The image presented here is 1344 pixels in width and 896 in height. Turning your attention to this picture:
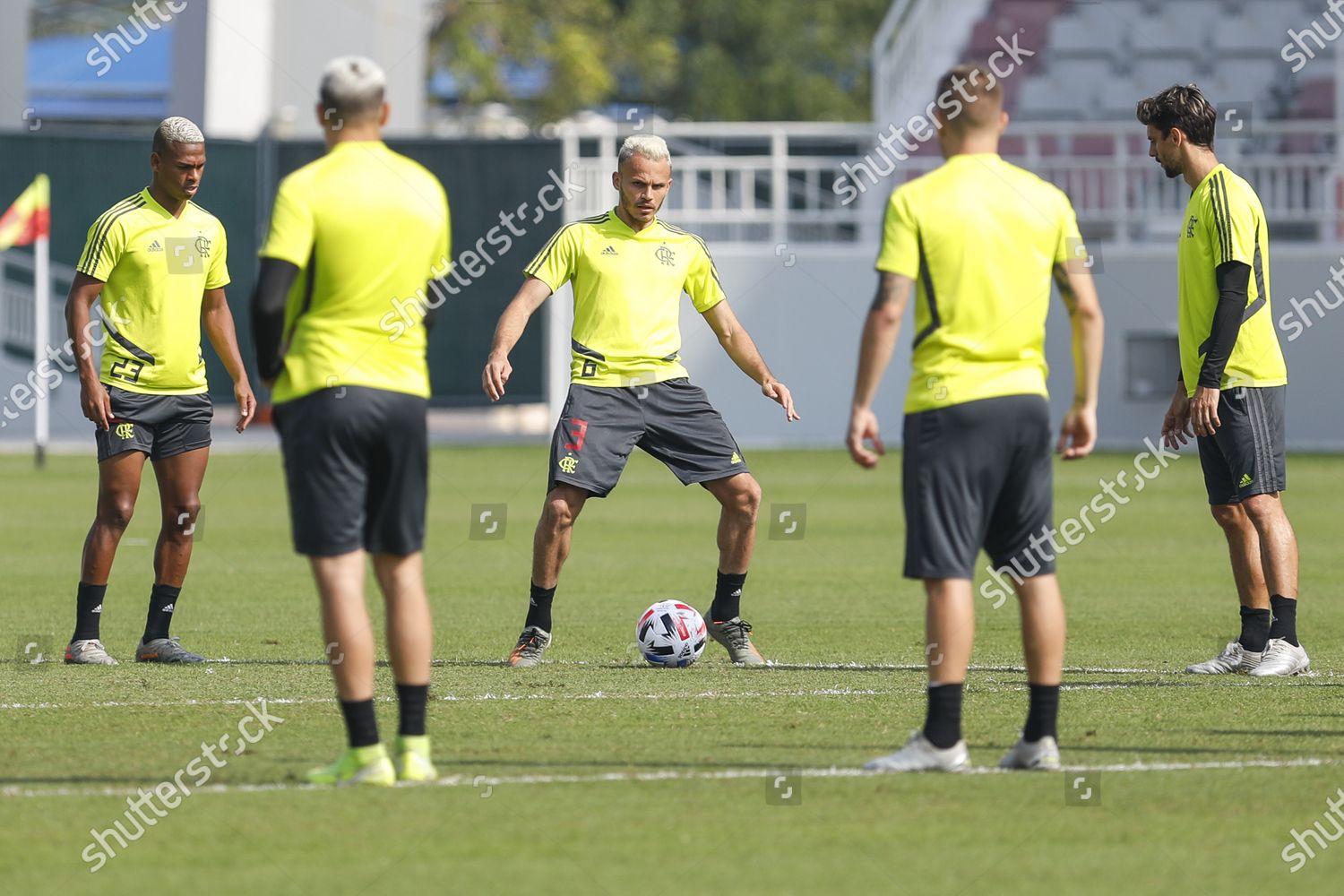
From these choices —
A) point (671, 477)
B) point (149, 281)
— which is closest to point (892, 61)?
point (671, 477)

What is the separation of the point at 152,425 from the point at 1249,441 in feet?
15.5

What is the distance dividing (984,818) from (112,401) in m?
4.69

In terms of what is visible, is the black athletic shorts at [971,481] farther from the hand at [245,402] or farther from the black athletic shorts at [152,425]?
the black athletic shorts at [152,425]

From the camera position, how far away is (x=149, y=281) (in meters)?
8.52

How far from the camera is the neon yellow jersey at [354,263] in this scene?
18.3 ft

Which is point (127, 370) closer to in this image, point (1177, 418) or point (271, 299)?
point (271, 299)

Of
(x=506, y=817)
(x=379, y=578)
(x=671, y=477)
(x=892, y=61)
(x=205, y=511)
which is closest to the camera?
Result: (x=506, y=817)

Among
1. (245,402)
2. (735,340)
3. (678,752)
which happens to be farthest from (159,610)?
(678,752)

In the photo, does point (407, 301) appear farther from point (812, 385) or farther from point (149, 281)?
point (812, 385)

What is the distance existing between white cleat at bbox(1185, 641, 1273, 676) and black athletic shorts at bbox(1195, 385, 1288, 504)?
2.12 ft

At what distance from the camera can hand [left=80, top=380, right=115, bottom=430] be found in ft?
27.1

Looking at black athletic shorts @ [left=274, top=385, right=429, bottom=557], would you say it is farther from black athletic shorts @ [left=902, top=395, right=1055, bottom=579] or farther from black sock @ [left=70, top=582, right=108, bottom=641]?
black sock @ [left=70, top=582, right=108, bottom=641]

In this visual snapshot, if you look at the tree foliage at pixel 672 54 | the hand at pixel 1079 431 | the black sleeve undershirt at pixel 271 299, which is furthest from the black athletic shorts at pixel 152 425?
the tree foliage at pixel 672 54

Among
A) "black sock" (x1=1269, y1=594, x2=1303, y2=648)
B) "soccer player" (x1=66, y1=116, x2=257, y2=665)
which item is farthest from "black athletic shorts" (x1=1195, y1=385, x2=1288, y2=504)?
"soccer player" (x1=66, y1=116, x2=257, y2=665)
